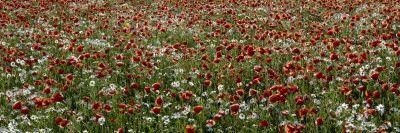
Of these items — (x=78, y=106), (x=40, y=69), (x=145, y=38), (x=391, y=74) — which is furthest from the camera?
(x=145, y=38)

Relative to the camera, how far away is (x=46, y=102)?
3.71 meters

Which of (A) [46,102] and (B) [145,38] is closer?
(A) [46,102]

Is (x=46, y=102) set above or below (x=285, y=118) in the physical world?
above

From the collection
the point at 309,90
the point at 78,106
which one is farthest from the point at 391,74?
the point at 78,106

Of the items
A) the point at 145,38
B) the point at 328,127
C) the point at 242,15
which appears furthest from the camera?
the point at 242,15

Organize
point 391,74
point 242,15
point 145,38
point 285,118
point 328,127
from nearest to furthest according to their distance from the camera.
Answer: point 328,127, point 285,118, point 391,74, point 145,38, point 242,15

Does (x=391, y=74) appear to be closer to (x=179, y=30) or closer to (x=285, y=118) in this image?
(x=285, y=118)

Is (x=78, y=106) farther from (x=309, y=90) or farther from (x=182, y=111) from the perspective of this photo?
(x=309, y=90)

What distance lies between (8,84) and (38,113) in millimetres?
1522

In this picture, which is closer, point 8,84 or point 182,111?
point 182,111

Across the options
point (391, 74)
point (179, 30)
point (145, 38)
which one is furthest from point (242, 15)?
point (391, 74)

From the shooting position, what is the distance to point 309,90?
4695 millimetres

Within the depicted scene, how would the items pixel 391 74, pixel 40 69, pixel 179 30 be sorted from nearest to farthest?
pixel 391 74 → pixel 40 69 → pixel 179 30

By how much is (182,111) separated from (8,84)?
3.03m
